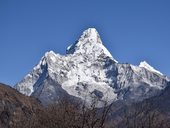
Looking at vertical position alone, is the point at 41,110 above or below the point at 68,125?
above

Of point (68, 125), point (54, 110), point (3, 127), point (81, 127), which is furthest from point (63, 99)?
point (3, 127)

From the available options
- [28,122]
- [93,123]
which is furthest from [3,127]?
[93,123]

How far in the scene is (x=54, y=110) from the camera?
31.4 metres

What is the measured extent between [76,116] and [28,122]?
30.8 feet

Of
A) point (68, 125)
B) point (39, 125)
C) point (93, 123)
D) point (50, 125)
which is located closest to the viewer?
point (93, 123)

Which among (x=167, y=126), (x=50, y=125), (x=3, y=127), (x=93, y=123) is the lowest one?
(x=93, y=123)

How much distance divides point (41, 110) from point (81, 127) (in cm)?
795

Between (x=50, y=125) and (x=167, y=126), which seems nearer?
(x=50, y=125)

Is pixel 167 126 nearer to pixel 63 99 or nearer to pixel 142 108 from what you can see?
pixel 142 108

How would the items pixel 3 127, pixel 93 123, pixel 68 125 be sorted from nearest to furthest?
pixel 93 123
pixel 68 125
pixel 3 127

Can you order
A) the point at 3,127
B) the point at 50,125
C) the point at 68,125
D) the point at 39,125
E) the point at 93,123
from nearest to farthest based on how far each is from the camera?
the point at 93,123 < the point at 68,125 < the point at 50,125 < the point at 39,125 < the point at 3,127

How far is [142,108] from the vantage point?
29734mm

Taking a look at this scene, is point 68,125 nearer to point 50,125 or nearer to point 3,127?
point 50,125

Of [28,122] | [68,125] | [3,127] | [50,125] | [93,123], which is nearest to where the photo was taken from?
[93,123]
